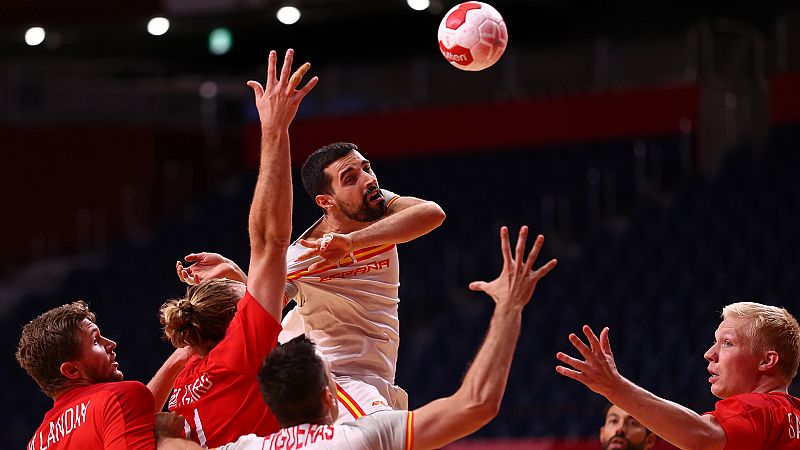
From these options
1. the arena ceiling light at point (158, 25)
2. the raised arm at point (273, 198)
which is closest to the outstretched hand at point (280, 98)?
the raised arm at point (273, 198)

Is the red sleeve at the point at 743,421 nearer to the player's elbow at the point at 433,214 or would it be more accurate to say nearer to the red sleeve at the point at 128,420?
the player's elbow at the point at 433,214

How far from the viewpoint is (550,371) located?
12508 millimetres

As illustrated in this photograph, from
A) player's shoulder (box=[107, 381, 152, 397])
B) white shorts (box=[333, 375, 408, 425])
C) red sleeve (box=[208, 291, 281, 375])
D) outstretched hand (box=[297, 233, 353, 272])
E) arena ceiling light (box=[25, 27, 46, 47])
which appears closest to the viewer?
red sleeve (box=[208, 291, 281, 375])

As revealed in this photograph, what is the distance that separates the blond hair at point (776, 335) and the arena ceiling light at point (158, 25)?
17.6 m

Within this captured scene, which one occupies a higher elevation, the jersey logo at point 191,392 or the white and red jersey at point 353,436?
the jersey logo at point 191,392

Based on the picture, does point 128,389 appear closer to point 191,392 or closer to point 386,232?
point 191,392

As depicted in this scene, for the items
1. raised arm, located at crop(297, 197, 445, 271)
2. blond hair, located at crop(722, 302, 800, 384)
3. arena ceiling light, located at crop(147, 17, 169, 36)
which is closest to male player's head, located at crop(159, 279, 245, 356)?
raised arm, located at crop(297, 197, 445, 271)

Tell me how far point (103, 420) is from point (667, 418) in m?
2.08

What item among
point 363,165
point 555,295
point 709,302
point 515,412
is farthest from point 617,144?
point 363,165

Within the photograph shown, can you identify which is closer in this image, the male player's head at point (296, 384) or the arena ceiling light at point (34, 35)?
the male player's head at point (296, 384)

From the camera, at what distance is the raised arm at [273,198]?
13.6 feet

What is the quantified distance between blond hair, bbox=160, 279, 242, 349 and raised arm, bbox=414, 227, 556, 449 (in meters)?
1.19

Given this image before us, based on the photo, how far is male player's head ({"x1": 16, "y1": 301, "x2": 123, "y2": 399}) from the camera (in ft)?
14.5

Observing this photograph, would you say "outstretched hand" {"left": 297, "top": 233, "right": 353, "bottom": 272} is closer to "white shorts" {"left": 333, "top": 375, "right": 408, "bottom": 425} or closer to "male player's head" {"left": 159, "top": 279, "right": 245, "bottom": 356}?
"male player's head" {"left": 159, "top": 279, "right": 245, "bottom": 356}
